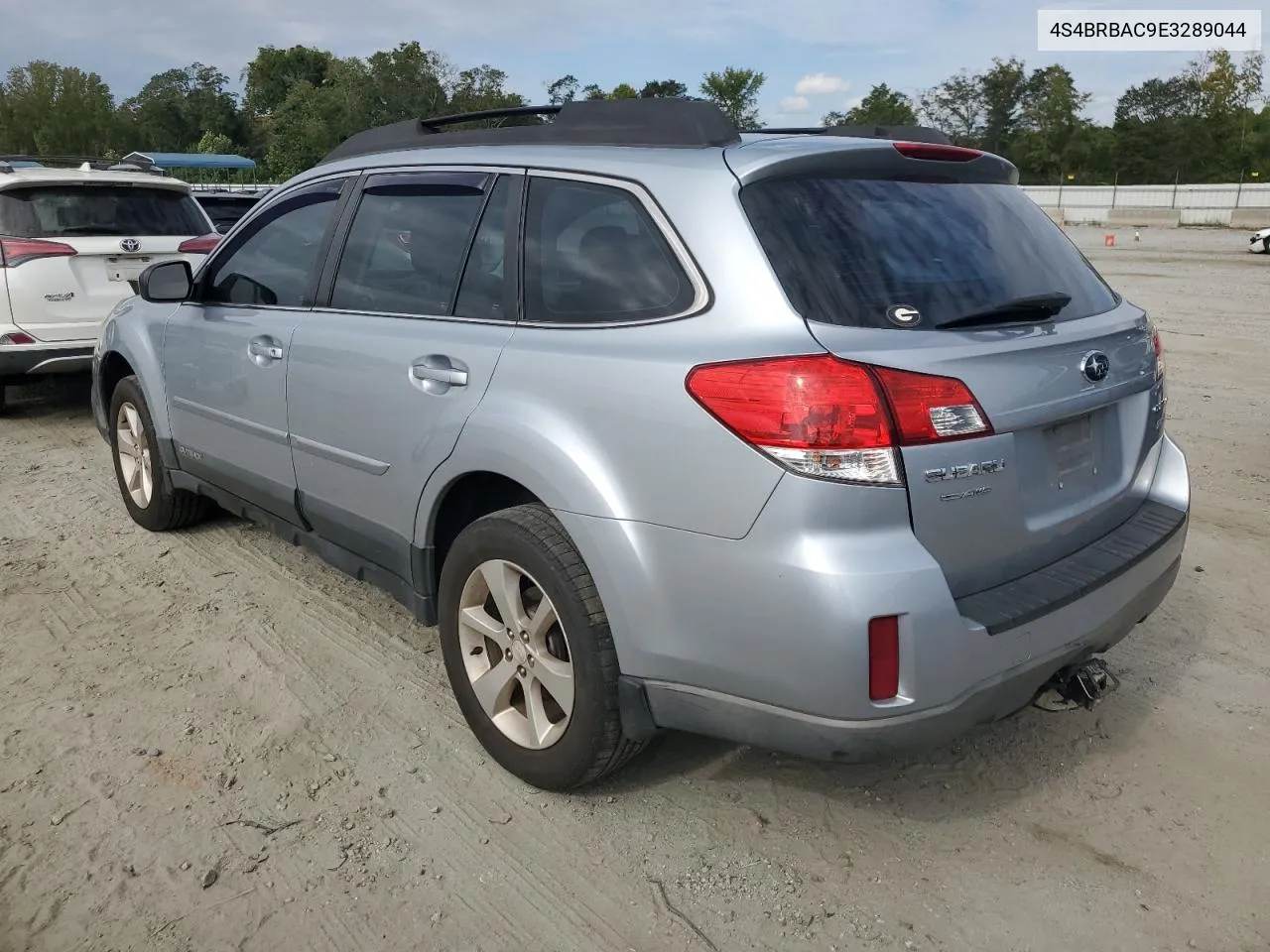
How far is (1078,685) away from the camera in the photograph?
2.67 m

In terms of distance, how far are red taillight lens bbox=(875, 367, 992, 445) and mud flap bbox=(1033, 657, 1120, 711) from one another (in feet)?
2.40

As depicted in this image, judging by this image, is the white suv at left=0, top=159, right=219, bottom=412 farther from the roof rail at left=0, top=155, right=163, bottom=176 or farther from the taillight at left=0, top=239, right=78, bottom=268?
the roof rail at left=0, top=155, right=163, bottom=176

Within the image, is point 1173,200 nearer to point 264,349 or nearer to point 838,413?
point 264,349

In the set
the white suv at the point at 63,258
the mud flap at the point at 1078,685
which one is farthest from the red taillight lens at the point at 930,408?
the white suv at the point at 63,258

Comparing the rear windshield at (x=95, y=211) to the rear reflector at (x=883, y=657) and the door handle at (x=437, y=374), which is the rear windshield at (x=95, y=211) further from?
the rear reflector at (x=883, y=657)

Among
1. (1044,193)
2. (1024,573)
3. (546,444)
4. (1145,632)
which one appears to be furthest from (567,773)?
(1044,193)

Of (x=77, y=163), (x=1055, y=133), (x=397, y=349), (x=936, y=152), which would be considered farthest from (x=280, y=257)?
(x=1055, y=133)

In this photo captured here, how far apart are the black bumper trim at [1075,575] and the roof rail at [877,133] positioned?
1232mm

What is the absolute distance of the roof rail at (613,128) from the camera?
109 inches

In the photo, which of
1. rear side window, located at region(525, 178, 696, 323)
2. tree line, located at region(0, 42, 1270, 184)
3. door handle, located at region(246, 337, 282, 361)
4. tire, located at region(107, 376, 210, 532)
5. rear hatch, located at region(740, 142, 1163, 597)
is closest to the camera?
rear hatch, located at region(740, 142, 1163, 597)

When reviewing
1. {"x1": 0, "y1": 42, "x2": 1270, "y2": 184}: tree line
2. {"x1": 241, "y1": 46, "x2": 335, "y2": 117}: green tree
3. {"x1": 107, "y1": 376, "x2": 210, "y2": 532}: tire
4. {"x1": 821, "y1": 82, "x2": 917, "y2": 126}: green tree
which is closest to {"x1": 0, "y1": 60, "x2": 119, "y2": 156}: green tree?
{"x1": 0, "y1": 42, "x2": 1270, "y2": 184}: tree line

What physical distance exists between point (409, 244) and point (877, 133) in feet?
5.08

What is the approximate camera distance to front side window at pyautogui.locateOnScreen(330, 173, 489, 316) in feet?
10.6

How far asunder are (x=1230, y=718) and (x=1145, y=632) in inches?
24.9
